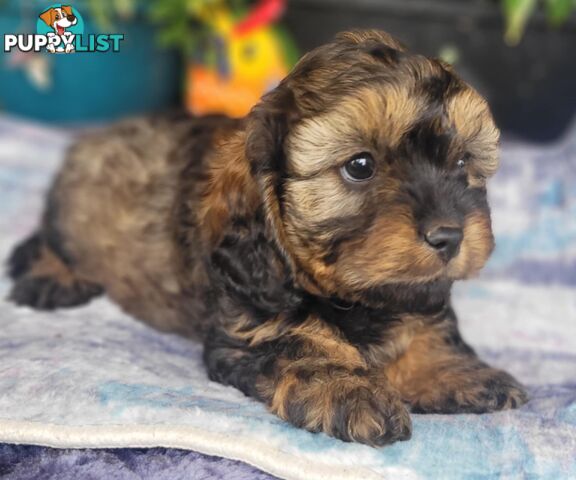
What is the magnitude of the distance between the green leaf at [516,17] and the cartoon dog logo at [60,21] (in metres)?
2.95

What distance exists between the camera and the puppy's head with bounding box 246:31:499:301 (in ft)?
8.29

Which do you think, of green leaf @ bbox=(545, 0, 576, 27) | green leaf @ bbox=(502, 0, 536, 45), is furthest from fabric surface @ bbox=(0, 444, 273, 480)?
green leaf @ bbox=(545, 0, 576, 27)

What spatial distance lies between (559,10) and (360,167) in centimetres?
404

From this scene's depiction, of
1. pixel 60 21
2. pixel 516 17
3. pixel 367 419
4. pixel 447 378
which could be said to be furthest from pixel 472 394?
pixel 516 17

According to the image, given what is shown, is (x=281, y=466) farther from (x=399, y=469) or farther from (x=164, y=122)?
(x=164, y=122)

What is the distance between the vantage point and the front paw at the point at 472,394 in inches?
115

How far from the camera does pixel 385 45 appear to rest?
284 centimetres

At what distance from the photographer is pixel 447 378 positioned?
3.00 m

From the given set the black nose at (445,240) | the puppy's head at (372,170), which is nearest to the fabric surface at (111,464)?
the puppy's head at (372,170)

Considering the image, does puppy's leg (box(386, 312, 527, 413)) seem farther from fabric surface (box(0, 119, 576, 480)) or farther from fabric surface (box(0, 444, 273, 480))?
fabric surface (box(0, 444, 273, 480))

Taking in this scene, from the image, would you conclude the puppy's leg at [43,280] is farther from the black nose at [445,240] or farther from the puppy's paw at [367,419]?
the black nose at [445,240]

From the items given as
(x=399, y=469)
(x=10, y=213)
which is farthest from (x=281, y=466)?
(x=10, y=213)

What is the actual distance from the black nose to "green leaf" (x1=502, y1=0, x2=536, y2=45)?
12.3 ft

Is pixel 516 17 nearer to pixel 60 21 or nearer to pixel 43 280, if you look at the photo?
pixel 60 21
